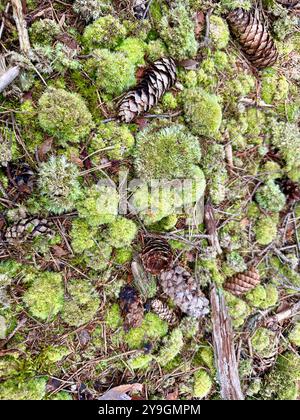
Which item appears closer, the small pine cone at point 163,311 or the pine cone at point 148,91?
the pine cone at point 148,91

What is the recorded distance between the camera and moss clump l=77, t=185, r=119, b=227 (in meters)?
2.56

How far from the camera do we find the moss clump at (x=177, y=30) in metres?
2.77

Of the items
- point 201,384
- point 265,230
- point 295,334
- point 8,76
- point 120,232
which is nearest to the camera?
point 8,76

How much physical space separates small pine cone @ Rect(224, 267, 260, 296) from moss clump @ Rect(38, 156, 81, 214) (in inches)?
64.6

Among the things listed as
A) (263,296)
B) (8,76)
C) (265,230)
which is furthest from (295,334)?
Result: (8,76)

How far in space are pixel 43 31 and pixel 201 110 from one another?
1.35 meters

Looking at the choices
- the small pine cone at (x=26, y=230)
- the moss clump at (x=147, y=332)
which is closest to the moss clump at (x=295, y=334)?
the moss clump at (x=147, y=332)

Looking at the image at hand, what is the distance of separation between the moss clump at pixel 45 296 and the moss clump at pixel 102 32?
1790 millimetres

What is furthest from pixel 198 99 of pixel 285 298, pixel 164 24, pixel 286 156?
pixel 285 298

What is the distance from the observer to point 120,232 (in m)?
2.68

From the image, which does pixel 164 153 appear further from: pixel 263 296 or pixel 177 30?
pixel 263 296

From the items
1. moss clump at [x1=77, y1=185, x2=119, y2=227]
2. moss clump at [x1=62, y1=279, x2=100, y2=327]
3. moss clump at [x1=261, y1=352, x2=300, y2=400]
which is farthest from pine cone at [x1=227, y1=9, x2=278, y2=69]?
moss clump at [x1=261, y1=352, x2=300, y2=400]

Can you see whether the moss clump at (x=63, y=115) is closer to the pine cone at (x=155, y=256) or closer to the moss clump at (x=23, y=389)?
the pine cone at (x=155, y=256)

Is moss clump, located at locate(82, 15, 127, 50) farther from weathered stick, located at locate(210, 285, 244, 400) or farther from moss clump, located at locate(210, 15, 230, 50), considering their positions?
weathered stick, located at locate(210, 285, 244, 400)
